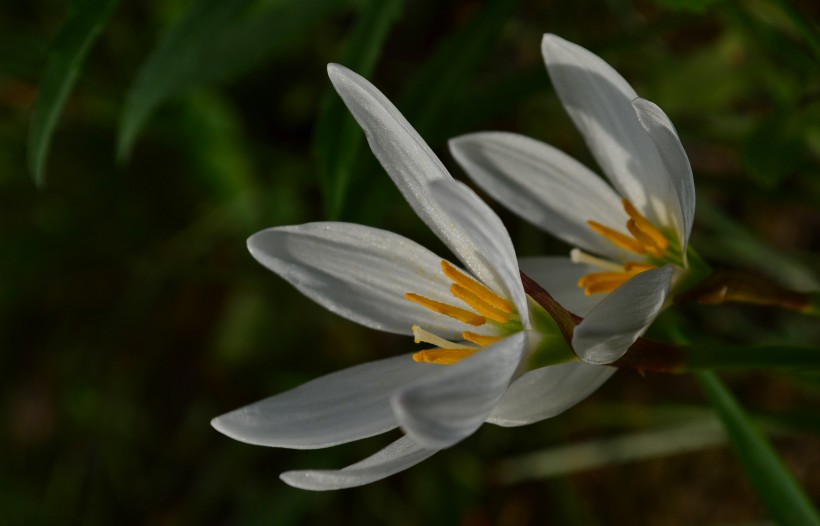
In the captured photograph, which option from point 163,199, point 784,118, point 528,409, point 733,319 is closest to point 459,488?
point 733,319

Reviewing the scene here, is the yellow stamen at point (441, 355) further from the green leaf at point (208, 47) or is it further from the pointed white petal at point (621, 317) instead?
the green leaf at point (208, 47)

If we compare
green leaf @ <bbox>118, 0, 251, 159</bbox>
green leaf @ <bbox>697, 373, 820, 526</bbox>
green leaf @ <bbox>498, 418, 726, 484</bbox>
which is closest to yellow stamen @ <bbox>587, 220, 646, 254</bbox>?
green leaf @ <bbox>697, 373, 820, 526</bbox>

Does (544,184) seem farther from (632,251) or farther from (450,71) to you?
(450,71)

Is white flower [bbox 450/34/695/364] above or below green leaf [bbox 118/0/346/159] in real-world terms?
below

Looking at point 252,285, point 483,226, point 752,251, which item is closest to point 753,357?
point 483,226

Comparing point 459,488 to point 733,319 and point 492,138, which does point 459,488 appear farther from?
point 492,138

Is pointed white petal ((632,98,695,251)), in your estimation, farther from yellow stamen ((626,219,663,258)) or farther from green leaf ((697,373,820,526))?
green leaf ((697,373,820,526))
